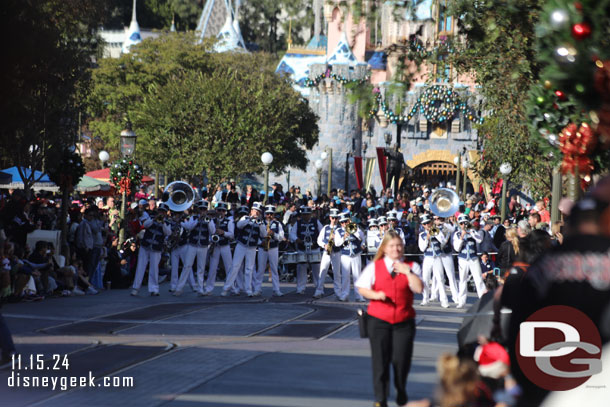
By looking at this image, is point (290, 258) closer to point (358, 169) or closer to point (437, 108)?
point (358, 169)

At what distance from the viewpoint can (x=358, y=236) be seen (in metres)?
23.5

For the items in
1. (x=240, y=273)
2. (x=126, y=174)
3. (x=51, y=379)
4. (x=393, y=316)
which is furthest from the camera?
(x=126, y=174)

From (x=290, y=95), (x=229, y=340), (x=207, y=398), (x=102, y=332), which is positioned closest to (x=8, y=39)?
(x=102, y=332)

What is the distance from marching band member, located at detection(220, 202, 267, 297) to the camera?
23359 millimetres

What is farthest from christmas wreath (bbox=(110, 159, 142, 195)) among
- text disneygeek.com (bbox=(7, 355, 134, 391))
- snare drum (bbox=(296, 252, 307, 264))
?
text disneygeek.com (bbox=(7, 355, 134, 391))

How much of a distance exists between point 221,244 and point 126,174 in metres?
7.39

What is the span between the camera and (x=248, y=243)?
2338 centimetres

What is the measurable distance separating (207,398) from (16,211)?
12503 millimetres

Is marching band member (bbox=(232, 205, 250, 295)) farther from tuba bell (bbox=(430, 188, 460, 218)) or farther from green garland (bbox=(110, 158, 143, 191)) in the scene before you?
green garland (bbox=(110, 158, 143, 191))

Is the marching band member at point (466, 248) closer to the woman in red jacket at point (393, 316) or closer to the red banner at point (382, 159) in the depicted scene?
the woman in red jacket at point (393, 316)

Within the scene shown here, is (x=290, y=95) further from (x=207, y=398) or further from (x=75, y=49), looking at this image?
(x=207, y=398)

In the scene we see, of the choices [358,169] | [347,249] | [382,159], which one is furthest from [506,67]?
[358,169]

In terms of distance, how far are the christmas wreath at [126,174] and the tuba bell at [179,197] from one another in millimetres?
5002

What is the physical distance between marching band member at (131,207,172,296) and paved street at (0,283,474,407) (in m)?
0.86
